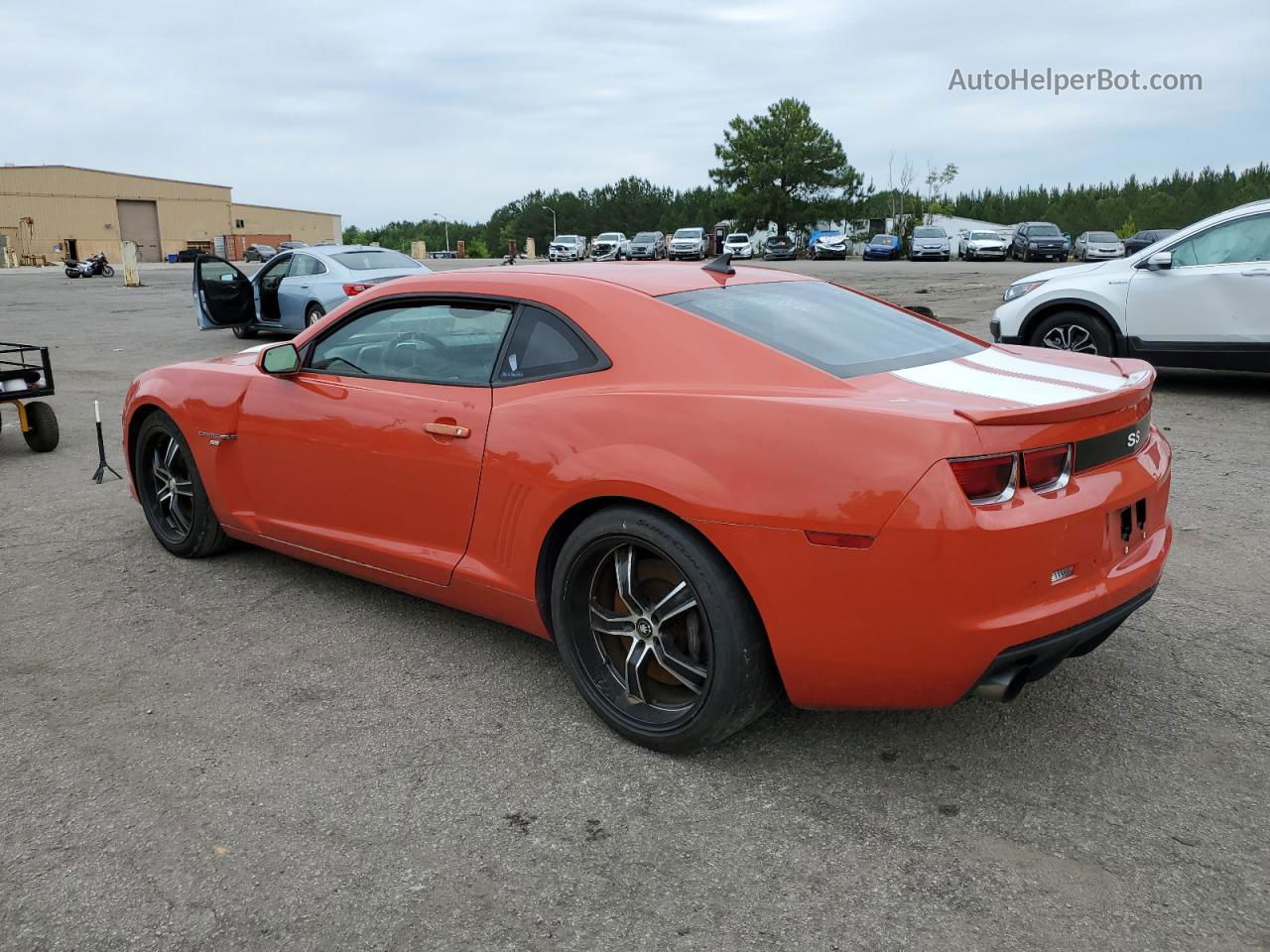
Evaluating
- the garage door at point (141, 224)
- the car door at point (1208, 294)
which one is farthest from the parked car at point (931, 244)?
the garage door at point (141, 224)

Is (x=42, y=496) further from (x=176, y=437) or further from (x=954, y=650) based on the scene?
(x=954, y=650)

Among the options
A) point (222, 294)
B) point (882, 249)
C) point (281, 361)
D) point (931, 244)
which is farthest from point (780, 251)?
point (281, 361)

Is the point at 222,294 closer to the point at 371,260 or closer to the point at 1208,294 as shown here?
the point at 371,260

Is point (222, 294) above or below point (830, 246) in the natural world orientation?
below

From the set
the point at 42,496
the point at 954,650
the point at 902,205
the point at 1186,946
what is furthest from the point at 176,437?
the point at 902,205

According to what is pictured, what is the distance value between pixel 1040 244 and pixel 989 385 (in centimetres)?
4018

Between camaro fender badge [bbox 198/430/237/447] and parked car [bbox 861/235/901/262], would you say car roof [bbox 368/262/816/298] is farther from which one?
parked car [bbox 861/235/901/262]

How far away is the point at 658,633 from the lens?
10.0 feet

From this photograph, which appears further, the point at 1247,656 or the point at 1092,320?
the point at 1092,320

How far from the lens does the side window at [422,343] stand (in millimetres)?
3621

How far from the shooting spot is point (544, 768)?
3.04m

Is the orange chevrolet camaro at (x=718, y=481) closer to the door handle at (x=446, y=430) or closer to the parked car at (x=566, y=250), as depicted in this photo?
the door handle at (x=446, y=430)

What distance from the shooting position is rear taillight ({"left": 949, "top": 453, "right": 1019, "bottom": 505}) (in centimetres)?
253

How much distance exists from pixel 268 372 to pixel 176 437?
87 cm
